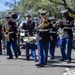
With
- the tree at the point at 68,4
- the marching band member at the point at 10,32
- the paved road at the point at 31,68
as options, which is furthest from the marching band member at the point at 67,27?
the tree at the point at 68,4

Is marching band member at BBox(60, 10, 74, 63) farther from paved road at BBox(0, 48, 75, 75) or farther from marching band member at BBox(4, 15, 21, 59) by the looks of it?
marching band member at BBox(4, 15, 21, 59)

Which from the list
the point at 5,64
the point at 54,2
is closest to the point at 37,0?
the point at 54,2

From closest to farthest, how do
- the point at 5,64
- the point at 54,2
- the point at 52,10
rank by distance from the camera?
1. the point at 5,64
2. the point at 54,2
3. the point at 52,10

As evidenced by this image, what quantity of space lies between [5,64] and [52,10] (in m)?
20.1

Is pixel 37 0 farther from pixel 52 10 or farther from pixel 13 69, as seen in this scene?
pixel 13 69

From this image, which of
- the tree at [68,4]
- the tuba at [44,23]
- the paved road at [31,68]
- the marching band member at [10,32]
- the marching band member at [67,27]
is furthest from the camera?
the tree at [68,4]

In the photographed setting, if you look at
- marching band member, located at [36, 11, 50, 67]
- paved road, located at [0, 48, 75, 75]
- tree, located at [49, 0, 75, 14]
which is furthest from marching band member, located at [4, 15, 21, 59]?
tree, located at [49, 0, 75, 14]

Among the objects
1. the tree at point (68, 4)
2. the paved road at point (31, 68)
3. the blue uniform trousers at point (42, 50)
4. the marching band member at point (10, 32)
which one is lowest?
the paved road at point (31, 68)

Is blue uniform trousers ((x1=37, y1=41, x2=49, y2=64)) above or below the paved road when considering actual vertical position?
above

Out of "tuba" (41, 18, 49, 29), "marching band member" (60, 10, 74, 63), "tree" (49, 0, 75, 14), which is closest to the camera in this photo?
"tuba" (41, 18, 49, 29)

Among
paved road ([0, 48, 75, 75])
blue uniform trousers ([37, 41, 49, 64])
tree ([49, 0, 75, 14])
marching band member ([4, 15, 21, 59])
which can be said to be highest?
tree ([49, 0, 75, 14])

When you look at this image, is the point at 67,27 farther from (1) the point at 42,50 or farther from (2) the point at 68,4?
(2) the point at 68,4

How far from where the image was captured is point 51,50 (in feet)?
50.7

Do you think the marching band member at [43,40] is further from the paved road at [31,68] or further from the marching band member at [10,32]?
the marching band member at [10,32]
